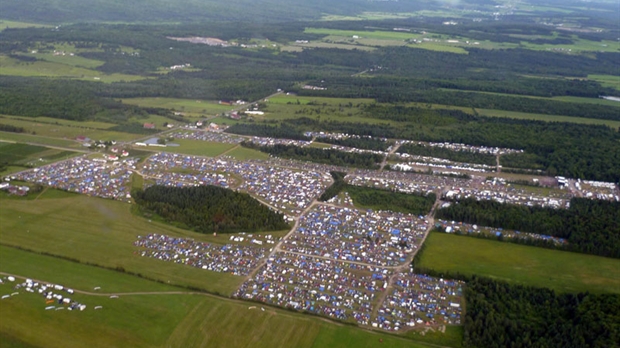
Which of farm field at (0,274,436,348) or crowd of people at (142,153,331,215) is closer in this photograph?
farm field at (0,274,436,348)

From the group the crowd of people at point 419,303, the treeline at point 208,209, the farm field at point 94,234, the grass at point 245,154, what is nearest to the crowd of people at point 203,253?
the farm field at point 94,234

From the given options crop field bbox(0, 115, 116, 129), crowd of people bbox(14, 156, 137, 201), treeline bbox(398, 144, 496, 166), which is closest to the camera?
crowd of people bbox(14, 156, 137, 201)

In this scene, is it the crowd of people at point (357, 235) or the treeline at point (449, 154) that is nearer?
the crowd of people at point (357, 235)

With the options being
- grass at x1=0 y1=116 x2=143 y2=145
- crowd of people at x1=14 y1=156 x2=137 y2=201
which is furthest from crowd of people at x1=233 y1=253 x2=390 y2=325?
grass at x1=0 y1=116 x2=143 y2=145

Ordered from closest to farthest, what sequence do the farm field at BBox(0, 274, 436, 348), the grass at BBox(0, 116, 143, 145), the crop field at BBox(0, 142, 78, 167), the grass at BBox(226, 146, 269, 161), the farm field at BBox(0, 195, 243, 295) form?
the farm field at BBox(0, 274, 436, 348)
the farm field at BBox(0, 195, 243, 295)
the crop field at BBox(0, 142, 78, 167)
the grass at BBox(226, 146, 269, 161)
the grass at BBox(0, 116, 143, 145)

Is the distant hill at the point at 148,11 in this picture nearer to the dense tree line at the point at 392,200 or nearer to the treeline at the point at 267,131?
the treeline at the point at 267,131

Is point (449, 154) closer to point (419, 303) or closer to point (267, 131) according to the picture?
point (267, 131)

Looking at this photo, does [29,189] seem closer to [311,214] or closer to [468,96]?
[311,214]

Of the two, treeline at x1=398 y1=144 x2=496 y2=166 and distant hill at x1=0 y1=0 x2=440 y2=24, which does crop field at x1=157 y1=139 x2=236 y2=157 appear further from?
distant hill at x1=0 y1=0 x2=440 y2=24
